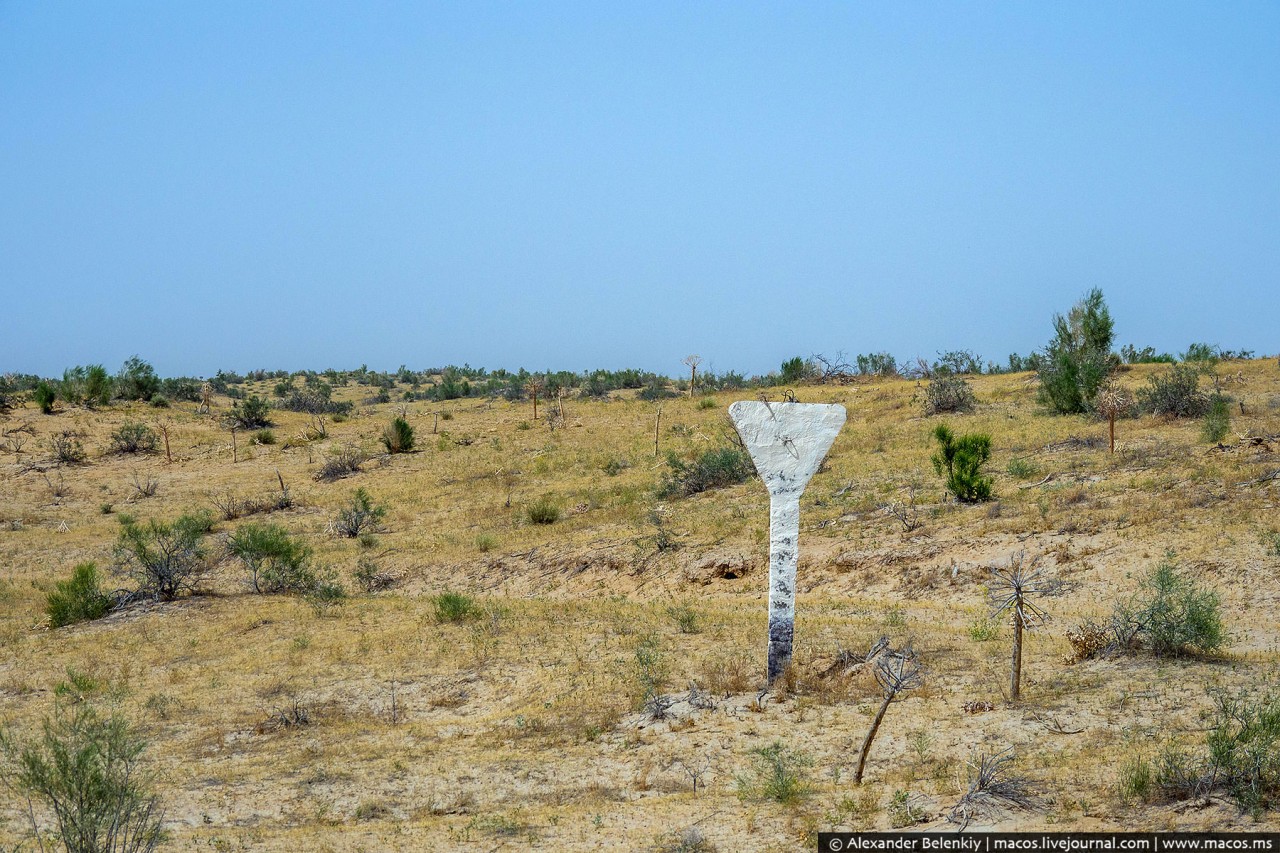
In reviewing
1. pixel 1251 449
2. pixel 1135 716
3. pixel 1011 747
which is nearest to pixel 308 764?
pixel 1011 747

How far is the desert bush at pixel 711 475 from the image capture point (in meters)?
25.1

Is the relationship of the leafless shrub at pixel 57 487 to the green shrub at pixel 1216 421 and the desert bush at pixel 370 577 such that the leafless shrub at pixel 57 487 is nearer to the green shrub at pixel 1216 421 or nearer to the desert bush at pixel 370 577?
the desert bush at pixel 370 577

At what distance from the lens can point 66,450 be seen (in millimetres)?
34094

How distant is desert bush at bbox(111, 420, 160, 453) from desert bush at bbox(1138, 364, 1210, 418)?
3003cm

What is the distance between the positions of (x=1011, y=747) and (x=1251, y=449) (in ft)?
44.5

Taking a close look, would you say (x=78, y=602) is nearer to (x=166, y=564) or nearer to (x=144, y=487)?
(x=166, y=564)

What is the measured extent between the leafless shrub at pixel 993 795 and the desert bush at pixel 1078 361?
2116 centimetres

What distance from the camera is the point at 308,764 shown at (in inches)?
406

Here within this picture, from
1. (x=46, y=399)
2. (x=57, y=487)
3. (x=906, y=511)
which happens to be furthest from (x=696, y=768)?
(x=46, y=399)

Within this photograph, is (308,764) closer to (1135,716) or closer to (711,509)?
(1135,716)

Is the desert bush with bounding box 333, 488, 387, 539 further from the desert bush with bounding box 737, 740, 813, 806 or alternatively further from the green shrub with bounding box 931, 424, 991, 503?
the desert bush with bounding box 737, 740, 813, 806

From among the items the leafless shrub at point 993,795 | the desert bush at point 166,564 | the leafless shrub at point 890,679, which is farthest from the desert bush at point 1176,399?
the desert bush at point 166,564

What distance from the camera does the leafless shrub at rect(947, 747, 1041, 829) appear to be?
732 cm

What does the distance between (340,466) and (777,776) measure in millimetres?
26231
